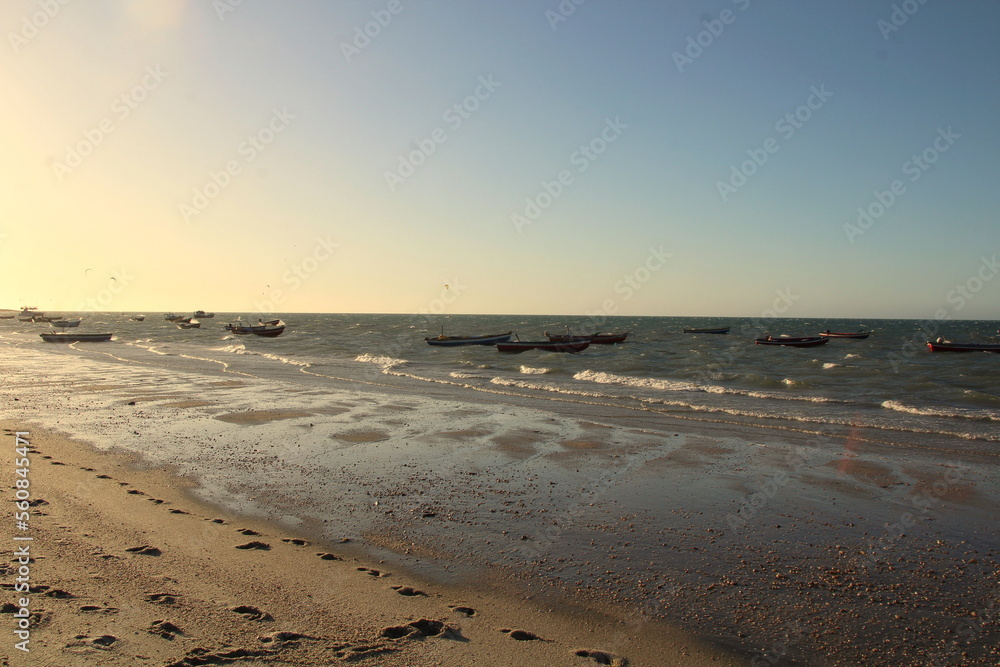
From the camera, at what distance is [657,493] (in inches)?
367

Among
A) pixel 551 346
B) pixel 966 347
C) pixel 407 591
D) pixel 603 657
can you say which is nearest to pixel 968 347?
pixel 966 347

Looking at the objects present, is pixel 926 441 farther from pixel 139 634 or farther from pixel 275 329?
pixel 275 329

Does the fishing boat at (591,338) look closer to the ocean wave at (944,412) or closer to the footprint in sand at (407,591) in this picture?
the ocean wave at (944,412)

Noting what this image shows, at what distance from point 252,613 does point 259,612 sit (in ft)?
0.18

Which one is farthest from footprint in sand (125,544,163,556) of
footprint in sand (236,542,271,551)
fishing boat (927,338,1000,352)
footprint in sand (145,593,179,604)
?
fishing boat (927,338,1000,352)

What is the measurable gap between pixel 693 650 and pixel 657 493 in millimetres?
4734

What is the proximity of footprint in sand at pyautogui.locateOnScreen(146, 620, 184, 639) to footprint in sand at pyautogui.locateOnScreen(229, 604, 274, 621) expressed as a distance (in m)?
0.48

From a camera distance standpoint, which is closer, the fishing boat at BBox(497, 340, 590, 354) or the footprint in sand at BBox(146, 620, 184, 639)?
the footprint in sand at BBox(146, 620, 184, 639)

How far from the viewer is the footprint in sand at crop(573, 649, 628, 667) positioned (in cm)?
446

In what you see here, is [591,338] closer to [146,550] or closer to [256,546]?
[256,546]

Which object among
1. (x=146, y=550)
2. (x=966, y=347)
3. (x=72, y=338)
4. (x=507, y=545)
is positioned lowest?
(x=507, y=545)

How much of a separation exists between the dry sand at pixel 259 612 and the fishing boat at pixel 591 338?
47.6 meters

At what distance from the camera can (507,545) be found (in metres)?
6.89

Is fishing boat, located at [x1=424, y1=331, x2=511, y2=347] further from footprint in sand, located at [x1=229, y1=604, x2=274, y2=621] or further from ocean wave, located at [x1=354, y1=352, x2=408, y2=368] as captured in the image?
footprint in sand, located at [x1=229, y1=604, x2=274, y2=621]
